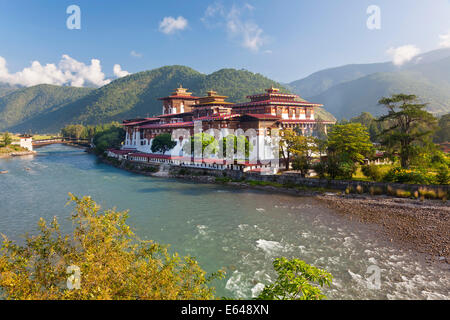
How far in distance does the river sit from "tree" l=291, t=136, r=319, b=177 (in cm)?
636

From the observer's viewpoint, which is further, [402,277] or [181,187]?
[181,187]

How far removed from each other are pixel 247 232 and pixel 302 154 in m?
23.9

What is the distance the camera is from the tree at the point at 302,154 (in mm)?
40031

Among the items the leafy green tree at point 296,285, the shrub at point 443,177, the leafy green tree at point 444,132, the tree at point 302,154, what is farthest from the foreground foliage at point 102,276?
the leafy green tree at point 444,132

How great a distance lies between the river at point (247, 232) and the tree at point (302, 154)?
6358 mm

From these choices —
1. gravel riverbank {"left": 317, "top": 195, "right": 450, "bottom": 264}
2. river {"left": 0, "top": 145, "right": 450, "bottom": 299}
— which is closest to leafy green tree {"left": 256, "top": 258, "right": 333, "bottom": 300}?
river {"left": 0, "top": 145, "right": 450, "bottom": 299}

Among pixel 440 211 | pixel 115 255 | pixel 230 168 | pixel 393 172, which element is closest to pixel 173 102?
pixel 230 168

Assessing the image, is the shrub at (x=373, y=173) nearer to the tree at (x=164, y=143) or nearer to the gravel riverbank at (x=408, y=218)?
the gravel riverbank at (x=408, y=218)

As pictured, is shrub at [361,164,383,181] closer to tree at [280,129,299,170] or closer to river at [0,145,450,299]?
river at [0,145,450,299]

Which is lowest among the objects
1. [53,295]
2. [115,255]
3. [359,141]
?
[53,295]

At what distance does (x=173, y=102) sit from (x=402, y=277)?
264ft

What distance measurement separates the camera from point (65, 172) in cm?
5816

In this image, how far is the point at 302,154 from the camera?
44531mm
